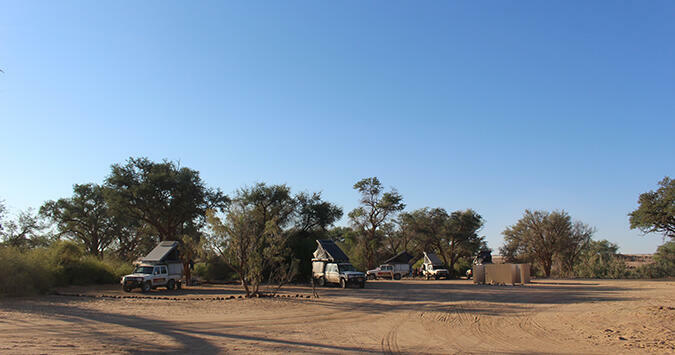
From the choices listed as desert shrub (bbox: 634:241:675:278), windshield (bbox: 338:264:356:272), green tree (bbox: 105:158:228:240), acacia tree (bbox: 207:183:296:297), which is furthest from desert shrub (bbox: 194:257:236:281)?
desert shrub (bbox: 634:241:675:278)

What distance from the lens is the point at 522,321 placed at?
1416 centimetres

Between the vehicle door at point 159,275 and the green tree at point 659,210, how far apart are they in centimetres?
4518

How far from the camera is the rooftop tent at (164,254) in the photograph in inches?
1153

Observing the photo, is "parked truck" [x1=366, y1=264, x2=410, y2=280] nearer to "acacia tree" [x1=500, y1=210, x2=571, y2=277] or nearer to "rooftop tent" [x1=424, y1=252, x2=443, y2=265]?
"rooftop tent" [x1=424, y1=252, x2=443, y2=265]

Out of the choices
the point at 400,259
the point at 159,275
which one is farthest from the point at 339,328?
the point at 400,259

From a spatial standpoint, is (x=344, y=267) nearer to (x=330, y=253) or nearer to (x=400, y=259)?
(x=330, y=253)

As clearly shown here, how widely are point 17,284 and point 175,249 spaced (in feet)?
31.4

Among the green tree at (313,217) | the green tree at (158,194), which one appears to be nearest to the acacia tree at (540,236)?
the green tree at (313,217)

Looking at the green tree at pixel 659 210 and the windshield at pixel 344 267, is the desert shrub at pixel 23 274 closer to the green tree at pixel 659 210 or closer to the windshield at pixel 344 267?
the windshield at pixel 344 267

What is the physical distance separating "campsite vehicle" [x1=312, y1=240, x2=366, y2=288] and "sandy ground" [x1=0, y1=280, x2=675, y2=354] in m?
12.2

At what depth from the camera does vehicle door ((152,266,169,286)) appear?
92.0ft

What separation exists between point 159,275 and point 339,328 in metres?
19.8

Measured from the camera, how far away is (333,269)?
33219 mm

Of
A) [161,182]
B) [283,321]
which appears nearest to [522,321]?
[283,321]
